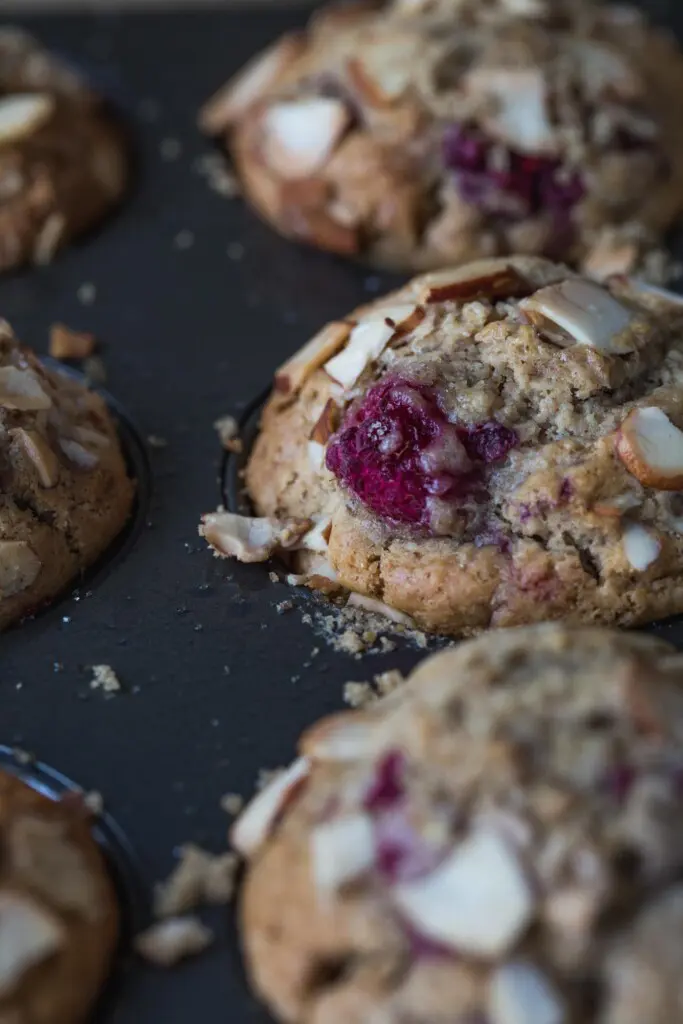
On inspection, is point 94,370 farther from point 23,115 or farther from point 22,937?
point 22,937

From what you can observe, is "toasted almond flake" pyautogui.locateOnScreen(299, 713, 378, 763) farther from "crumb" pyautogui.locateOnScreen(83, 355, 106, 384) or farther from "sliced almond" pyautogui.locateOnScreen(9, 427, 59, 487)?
"crumb" pyautogui.locateOnScreen(83, 355, 106, 384)

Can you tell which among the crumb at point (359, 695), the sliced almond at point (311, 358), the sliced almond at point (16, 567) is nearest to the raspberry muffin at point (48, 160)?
the sliced almond at point (311, 358)

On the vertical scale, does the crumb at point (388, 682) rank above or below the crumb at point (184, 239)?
below

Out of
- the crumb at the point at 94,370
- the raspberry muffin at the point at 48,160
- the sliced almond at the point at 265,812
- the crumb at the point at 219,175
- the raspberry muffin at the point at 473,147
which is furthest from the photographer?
the crumb at the point at 219,175

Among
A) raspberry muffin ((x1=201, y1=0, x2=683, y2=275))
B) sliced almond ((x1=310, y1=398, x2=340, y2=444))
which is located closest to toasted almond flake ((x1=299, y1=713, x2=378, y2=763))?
sliced almond ((x1=310, y1=398, x2=340, y2=444))

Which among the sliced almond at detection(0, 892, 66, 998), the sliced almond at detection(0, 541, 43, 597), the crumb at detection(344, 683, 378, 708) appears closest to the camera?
the sliced almond at detection(0, 892, 66, 998)

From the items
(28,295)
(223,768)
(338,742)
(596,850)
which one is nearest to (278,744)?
(223,768)

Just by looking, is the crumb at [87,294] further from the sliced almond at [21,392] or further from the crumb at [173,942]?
the crumb at [173,942]
